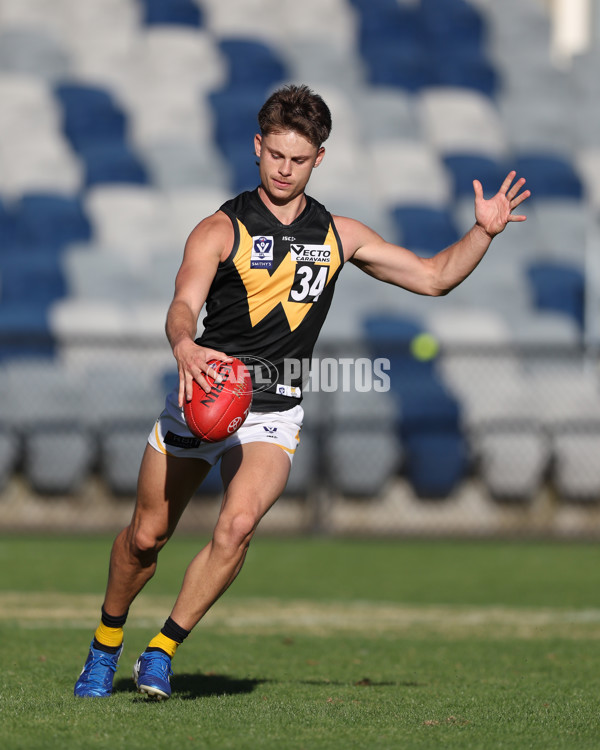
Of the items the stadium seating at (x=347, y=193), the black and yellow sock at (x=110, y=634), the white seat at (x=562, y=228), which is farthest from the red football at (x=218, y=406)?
the white seat at (x=562, y=228)

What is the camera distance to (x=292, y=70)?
15.9 meters

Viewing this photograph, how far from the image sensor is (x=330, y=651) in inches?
244

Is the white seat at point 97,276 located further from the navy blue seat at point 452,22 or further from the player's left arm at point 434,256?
the player's left arm at point 434,256

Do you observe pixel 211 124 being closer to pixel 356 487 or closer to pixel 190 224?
pixel 190 224

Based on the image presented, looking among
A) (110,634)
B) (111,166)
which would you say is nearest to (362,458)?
(111,166)

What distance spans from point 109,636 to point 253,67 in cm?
1222

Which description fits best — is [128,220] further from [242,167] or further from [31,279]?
[242,167]

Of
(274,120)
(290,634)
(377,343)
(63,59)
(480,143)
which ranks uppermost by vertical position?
(63,59)

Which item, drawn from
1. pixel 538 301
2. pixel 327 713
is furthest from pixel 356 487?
pixel 327 713

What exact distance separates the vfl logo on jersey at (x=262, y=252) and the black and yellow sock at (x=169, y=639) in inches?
55.9

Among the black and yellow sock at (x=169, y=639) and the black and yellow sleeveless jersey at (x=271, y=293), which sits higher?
the black and yellow sleeveless jersey at (x=271, y=293)

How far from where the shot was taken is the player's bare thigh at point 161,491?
460 cm

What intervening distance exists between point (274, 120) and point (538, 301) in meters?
9.84

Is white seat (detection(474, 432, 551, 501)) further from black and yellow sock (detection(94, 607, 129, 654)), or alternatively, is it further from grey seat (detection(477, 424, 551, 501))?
black and yellow sock (detection(94, 607, 129, 654))
